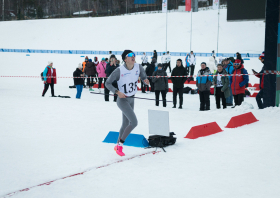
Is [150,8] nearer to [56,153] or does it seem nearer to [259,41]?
[259,41]

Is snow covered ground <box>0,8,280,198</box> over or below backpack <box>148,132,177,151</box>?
below

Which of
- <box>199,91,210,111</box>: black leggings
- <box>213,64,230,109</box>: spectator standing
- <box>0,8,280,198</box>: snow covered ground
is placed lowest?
<box>0,8,280,198</box>: snow covered ground

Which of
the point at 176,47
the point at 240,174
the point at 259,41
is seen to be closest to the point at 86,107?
the point at 240,174

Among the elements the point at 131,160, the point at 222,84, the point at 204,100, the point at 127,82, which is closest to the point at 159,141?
the point at 131,160

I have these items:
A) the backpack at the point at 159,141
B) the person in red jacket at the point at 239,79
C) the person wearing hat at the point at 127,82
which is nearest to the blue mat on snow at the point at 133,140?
the backpack at the point at 159,141

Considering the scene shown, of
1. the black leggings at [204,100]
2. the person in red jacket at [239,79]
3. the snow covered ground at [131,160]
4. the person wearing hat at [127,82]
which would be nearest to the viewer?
the snow covered ground at [131,160]

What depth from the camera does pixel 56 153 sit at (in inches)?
217

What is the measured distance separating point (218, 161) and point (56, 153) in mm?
2643

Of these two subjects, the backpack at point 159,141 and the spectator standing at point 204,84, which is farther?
the spectator standing at point 204,84

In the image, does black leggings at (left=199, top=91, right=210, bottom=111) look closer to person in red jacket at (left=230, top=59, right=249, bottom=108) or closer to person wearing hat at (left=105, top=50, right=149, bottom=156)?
person in red jacket at (left=230, top=59, right=249, bottom=108)

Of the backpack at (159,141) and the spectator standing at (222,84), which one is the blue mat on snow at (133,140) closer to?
the backpack at (159,141)

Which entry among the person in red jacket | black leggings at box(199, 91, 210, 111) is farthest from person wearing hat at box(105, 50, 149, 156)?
black leggings at box(199, 91, 210, 111)

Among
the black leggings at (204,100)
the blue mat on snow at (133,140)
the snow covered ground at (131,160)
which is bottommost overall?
the snow covered ground at (131,160)

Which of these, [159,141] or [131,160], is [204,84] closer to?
[159,141]
